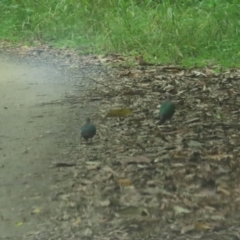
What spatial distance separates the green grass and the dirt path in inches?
53.6

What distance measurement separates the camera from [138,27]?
25.6 feet

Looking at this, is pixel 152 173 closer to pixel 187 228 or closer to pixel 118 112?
pixel 187 228

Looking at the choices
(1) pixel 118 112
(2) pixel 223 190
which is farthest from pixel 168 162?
(1) pixel 118 112

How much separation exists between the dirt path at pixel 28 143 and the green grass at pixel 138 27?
1.36 m

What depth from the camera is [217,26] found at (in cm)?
778

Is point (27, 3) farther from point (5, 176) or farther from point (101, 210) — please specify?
point (101, 210)

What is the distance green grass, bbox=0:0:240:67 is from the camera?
717 centimetres

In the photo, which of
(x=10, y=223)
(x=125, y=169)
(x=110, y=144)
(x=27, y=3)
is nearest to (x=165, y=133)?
(x=110, y=144)

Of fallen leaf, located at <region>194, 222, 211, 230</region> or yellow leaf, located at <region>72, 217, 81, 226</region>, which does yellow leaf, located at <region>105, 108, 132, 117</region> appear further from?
fallen leaf, located at <region>194, 222, 211, 230</region>

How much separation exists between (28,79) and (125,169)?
3.15 metres

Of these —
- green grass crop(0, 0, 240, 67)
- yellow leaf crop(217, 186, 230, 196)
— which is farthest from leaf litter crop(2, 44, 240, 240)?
green grass crop(0, 0, 240, 67)

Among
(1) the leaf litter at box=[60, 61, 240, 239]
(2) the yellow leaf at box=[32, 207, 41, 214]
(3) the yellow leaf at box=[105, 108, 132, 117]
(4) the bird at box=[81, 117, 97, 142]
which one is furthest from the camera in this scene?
(3) the yellow leaf at box=[105, 108, 132, 117]

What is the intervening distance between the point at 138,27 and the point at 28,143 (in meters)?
4.24

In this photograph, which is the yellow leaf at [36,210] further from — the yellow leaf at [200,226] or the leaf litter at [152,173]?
the yellow leaf at [200,226]
